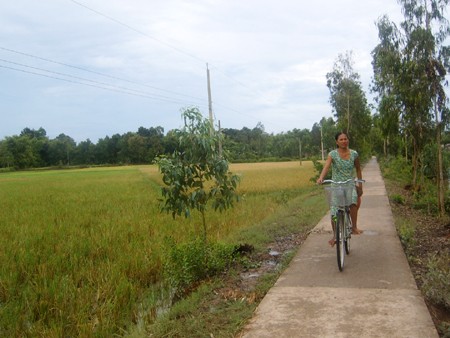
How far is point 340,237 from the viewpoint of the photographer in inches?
201

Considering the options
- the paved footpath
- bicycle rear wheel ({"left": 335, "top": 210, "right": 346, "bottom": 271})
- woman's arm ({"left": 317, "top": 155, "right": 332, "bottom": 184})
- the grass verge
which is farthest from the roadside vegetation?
the grass verge

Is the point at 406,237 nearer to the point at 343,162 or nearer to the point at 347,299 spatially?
the point at 343,162

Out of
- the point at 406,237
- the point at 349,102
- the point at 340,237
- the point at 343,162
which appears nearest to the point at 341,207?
the point at 340,237

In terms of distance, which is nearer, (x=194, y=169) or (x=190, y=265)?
(x=190, y=265)

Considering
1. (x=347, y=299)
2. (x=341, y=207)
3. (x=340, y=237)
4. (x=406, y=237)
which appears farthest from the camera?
(x=406, y=237)

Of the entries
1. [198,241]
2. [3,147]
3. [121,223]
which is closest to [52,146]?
[3,147]

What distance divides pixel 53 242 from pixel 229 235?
3502 mm

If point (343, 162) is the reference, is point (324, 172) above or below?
below

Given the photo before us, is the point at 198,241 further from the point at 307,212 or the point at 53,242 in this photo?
the point at 307,212

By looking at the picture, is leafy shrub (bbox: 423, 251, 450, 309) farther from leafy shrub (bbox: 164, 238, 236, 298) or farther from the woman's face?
leafy shrub (bbox: 164, 238, 236, 298)

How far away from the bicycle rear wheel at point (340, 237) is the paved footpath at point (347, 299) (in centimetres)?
15

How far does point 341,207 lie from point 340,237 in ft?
1.22

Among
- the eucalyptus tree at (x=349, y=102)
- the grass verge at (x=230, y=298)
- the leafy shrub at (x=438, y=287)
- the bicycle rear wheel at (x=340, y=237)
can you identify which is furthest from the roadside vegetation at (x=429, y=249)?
the eucalyptus tree at (x=349, y=102)

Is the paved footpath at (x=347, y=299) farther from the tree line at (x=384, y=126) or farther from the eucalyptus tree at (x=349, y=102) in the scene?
the eucalyptus tree at (x=349, y=102)
